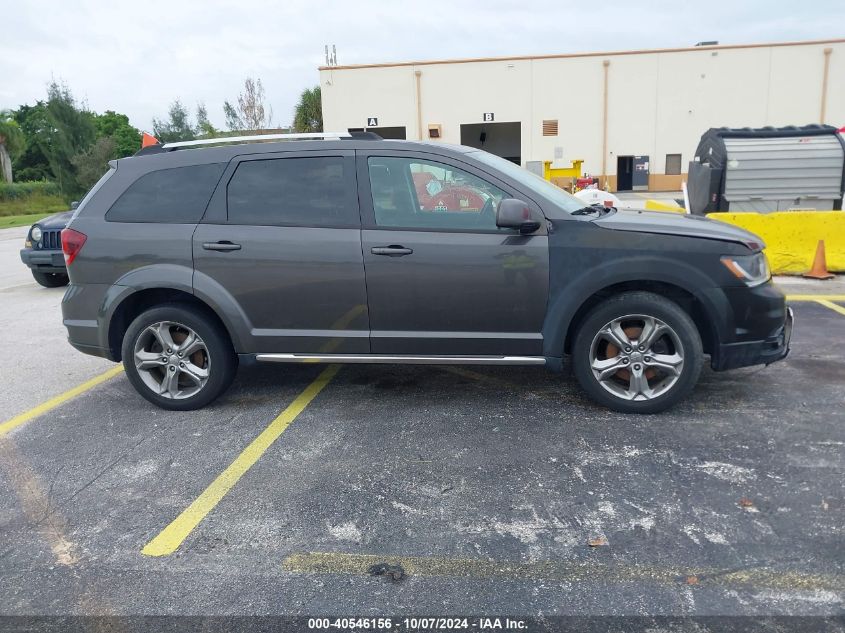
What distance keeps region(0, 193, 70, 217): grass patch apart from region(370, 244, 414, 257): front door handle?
40.3 metres

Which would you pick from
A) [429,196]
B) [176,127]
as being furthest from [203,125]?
[429,196]

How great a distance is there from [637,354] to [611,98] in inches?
1245

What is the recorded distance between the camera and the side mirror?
415cm

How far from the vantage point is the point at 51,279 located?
35.2 ft

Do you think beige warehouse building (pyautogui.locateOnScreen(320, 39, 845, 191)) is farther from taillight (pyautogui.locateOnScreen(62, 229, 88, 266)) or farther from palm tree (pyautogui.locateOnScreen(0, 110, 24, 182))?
palm tree (pyautogui.locateOnScreen(0, 110, 24, 182))

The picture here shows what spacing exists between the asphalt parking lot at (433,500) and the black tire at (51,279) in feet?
20.0

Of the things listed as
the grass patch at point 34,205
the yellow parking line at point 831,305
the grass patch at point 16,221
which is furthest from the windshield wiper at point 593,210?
the grass patch at point 34,205

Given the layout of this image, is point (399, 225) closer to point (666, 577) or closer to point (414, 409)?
point (414, 409)

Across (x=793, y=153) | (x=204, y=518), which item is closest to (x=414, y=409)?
(x=204, y=518)

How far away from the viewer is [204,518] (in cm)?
341

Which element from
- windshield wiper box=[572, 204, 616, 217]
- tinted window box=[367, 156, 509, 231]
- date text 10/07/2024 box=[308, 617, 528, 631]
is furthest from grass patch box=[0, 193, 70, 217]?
date text 10/07/2024 box=[308, 617, 528, 631]

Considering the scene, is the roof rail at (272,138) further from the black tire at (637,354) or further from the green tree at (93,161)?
the green tree at (93,161)

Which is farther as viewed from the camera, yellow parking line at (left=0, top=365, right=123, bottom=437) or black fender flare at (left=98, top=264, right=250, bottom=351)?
yellow parking line at (left=0, top=365, right=123, bottom=437)

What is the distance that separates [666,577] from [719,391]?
Result: 2451 millimetres
